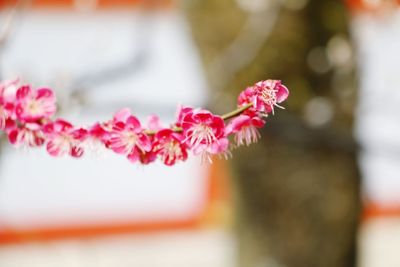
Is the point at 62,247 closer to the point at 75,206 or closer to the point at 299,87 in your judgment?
the point at 75,206

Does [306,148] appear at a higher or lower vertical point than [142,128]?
higher

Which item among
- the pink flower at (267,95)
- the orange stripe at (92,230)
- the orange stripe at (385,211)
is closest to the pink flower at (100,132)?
the pink flower at (267,95)

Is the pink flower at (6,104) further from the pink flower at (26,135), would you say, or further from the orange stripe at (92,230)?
the orange stripe at (92,230)

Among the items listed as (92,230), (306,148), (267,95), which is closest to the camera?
(267,95)

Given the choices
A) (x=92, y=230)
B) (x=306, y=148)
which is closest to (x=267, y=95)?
(x=306, y=148)

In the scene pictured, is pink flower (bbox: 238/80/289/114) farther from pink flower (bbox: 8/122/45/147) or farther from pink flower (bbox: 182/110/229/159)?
pink flower (bbox: 8/122/45/147)

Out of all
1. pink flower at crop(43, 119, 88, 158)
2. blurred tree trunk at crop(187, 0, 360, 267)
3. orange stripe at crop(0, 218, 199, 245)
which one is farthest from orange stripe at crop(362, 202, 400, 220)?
pink flower at crop(43, 119, 88, 158)

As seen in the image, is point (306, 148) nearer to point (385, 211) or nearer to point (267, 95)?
point (267, 95)
